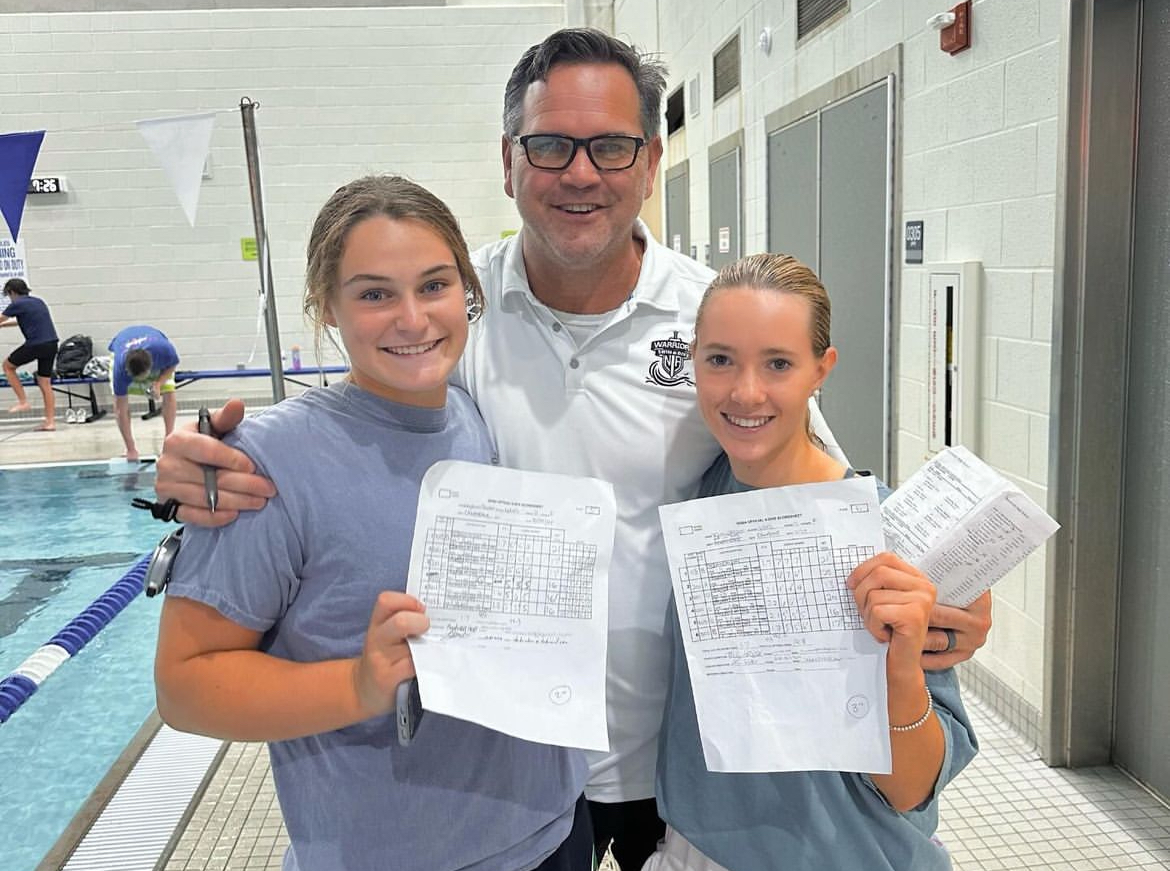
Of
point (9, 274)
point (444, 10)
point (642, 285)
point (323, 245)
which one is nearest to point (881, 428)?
point (642, 285)

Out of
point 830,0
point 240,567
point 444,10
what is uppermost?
point 444,10

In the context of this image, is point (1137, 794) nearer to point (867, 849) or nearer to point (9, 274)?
point (867, 849)

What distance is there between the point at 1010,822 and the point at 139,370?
23.3 feet

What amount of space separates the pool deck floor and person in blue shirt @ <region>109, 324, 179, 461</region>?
5350mm

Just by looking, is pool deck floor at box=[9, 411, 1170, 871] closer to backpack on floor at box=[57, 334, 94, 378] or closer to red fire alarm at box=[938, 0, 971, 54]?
red fire alarm at box=[938, 0, 971, 54]

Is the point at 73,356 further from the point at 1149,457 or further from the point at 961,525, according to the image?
the point at 961,525

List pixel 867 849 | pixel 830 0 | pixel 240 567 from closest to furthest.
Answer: pixel 240 567 < pixel 867 849 < pixel 830 0

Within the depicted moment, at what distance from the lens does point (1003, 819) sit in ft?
8.17

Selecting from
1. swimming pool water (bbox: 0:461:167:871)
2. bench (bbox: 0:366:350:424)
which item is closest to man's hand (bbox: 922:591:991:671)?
swimming pool water (bbox: 0:461:167:871)

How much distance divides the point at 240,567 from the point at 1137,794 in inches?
104

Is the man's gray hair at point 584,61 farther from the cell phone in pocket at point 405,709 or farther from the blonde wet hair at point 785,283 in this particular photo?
the cell phone in pocket at point 405,709

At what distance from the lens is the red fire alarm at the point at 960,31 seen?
2920 mm

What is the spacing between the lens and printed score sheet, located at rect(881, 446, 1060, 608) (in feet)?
3.24

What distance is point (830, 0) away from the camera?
414cm
